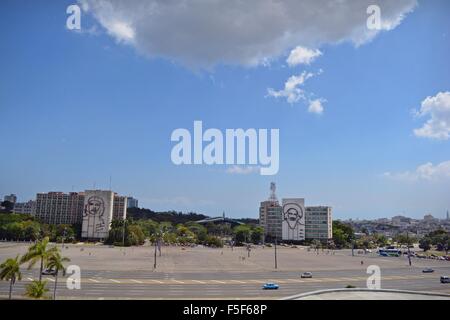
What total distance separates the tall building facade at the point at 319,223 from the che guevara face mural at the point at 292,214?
7.76 m

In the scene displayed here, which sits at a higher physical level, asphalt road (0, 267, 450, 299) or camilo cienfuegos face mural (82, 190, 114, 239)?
camilo cienfuegos face mural (82, 190, 114, 239)

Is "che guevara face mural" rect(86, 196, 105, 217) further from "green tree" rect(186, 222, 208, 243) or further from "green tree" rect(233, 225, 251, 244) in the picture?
"green tree" rect(233, 225, 251, 244)

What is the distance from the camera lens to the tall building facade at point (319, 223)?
346 ft

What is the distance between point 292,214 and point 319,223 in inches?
481

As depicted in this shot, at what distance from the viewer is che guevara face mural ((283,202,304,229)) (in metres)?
99.0

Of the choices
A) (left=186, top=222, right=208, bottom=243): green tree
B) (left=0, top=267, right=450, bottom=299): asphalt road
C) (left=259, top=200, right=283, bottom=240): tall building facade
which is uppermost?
(left=259, top=200, right=283, bottom=240): tall building facade

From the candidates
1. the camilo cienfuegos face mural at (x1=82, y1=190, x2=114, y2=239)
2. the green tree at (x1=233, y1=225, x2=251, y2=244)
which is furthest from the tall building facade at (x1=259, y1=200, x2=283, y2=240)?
the camilo cienfuegos face mural at (x1=82, y1=190, x2=114, y2=239)

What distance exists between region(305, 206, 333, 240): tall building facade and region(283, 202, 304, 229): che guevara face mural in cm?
776

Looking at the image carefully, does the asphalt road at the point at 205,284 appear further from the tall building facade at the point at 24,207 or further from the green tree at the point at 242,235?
the tall building facade at the point at 24,207
